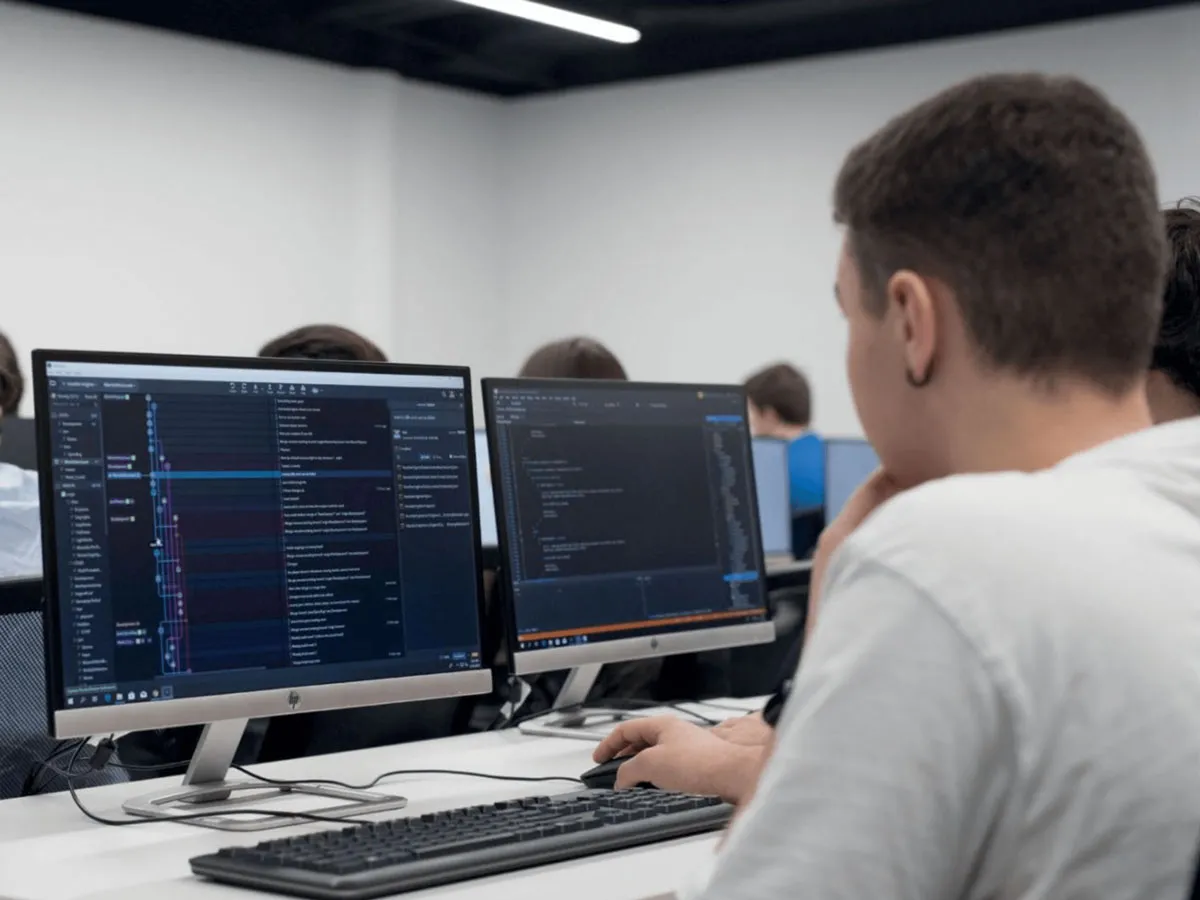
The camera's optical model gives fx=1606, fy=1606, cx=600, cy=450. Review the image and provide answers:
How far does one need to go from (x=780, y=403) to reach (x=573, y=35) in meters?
2.62

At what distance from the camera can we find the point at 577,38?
7.86m

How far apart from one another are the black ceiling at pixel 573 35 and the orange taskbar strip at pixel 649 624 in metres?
5.04

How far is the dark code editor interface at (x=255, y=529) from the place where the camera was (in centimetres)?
163

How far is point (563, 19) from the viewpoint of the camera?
22.8ft

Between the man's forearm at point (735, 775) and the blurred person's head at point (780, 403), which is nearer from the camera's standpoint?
the man's forearm at point (735, 775)

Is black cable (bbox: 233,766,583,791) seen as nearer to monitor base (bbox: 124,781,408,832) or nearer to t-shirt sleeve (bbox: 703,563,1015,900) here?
monitor base (bbox: 124,781,408,832)

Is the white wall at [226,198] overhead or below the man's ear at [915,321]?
overhead

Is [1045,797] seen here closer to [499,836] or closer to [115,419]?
[499,836]

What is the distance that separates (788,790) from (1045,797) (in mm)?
132

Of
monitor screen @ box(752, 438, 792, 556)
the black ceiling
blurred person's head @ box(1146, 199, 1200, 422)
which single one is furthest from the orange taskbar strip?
the black ceiling

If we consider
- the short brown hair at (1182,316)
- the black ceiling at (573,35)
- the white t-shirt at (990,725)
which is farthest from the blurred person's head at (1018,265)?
the black ceiling at (573,35)

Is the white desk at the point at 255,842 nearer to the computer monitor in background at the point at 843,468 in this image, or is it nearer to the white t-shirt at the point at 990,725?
the white t-shirt at the point at 990,725

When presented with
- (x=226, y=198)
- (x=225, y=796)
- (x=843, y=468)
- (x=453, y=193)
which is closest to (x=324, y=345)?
(x=225, y=796)

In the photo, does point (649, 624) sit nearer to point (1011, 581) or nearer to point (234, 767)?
point (234, 767)
